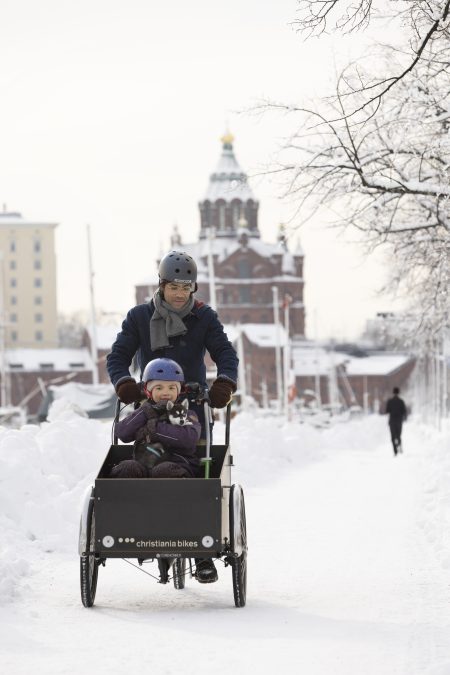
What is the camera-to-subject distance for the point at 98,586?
1002 cm

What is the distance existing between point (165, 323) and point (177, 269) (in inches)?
16.1

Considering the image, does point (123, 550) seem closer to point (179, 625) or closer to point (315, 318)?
point (179, 625)

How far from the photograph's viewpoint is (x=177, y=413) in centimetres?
885

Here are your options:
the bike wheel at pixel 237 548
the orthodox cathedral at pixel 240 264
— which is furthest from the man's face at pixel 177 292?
the orthodox cathedral at pixel 240 264

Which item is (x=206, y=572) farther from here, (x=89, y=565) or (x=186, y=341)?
(x=186, y=341)

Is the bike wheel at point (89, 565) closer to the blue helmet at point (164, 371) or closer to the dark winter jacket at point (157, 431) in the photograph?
the dark winter jacket at point (157, 431)

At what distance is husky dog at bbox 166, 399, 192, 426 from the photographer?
8805 mm

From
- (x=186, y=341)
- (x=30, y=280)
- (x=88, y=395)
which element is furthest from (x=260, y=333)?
(x=186, y=341)

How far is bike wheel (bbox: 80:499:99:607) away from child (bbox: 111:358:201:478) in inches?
13.8

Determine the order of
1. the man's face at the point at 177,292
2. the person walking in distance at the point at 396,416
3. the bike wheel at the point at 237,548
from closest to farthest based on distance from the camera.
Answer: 1. the bike wheel at the point at 237,548
2. the man's face at the point at 177,292
3. the person walking in distance at the point at 396,416

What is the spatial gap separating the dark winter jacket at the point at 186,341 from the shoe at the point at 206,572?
1.26 meters

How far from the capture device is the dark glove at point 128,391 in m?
8.92

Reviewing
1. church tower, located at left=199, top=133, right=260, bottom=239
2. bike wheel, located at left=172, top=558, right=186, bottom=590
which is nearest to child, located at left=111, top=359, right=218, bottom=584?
bike wheel, located at left=172, top=558, right=186, bottom=590

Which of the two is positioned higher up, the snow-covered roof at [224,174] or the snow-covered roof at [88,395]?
the snow-covered roof at [224,174]
